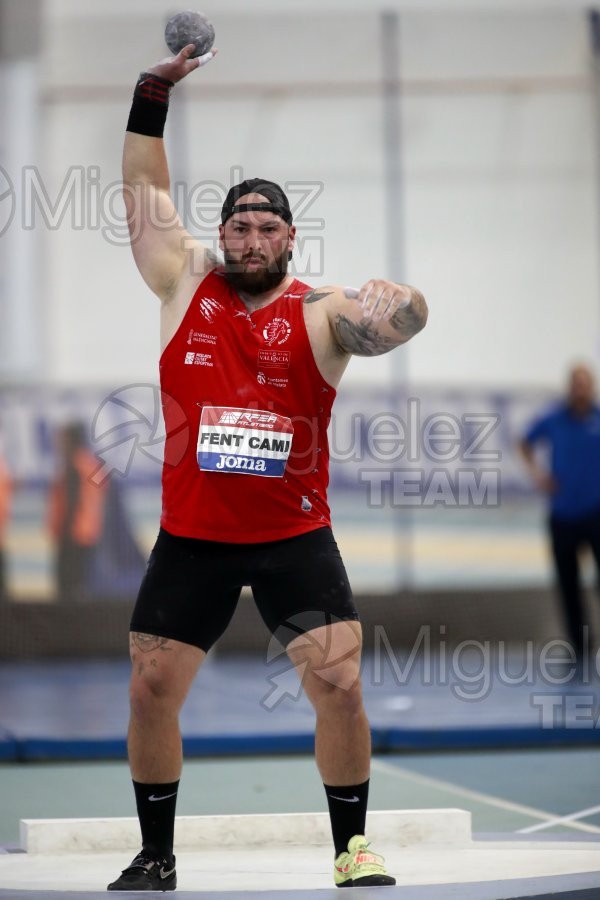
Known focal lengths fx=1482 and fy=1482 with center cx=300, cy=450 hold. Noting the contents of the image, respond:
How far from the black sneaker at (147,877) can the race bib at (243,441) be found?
1052 millimetres

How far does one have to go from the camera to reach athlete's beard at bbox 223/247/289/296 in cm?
399

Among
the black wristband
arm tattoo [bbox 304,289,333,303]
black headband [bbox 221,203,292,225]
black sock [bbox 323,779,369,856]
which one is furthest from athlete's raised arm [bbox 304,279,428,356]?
black sock [bbox 323,779,369,856]

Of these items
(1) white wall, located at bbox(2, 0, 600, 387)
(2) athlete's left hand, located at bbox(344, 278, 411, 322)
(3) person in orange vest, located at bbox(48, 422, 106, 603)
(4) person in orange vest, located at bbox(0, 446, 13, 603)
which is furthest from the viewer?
(1) white wall, located at bbox(2, 0, 600, 387)

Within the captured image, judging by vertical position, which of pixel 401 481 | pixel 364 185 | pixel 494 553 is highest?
pixel 364 185

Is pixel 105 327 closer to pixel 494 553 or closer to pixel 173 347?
pixel 173 347

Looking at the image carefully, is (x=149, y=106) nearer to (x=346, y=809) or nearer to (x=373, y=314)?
(x=373, y=314)

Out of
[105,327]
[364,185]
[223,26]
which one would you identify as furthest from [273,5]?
[105,327]

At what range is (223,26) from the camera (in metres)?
11.5

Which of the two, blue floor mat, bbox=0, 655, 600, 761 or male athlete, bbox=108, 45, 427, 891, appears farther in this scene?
blue floor mat, bbox=0, 655, 600, 761

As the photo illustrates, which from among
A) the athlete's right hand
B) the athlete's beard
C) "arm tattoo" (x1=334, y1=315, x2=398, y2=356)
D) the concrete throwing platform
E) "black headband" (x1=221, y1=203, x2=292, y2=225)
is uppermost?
the athlete's right hand

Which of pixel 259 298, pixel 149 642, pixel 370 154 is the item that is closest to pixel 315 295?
pixel 259 298

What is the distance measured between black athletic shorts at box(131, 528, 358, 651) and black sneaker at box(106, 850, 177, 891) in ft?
1.91

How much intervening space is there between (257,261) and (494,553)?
53.8 feet

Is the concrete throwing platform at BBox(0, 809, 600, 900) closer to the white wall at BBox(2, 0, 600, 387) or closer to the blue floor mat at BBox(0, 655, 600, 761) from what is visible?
the blue floor mat at BBox(0, 655, 600, 761)
